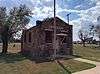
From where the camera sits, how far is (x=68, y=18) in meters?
52.6

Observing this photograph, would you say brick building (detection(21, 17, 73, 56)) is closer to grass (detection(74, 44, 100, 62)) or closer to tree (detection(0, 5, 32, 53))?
grass (detection(74, 44, 100, 62))

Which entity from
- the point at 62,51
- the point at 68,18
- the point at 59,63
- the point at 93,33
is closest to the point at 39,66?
the point at 59,63

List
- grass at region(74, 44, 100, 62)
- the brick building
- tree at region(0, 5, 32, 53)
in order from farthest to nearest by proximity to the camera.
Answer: tree at region(0, 5, 32, 53) → grass at region(74, 44, 100, 62) → the brick building

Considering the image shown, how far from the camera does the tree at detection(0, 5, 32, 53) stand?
142ft

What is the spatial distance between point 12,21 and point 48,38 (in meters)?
10.3

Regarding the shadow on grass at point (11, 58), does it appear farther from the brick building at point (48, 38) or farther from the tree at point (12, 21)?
the tree at point (12, 21)

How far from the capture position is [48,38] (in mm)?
35469

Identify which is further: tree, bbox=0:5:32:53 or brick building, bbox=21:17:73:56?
tree, bbox=0:5:32:53

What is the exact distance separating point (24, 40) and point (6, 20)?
4.39 meters

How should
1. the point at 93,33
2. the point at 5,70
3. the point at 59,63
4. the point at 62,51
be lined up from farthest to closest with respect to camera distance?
1. the point at 93,33
2. the point at 62,51
3. the point at 59,63
4. the point at 5,70

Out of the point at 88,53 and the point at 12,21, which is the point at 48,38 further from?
the point at 88,53

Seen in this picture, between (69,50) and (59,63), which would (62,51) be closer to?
(69,50)

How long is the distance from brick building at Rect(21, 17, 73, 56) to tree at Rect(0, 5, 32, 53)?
7.43 m

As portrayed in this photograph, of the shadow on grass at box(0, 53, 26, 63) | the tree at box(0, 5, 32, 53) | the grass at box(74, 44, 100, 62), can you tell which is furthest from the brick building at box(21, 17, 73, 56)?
the tree at box(0, 5, 32, 53)
